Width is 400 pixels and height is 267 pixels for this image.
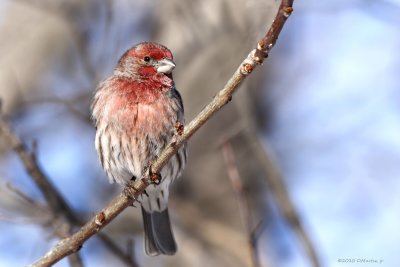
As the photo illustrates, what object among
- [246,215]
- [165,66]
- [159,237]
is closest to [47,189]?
[159,237]

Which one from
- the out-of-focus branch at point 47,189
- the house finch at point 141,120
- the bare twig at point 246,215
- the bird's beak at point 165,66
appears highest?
the bird's beak at point 165,66

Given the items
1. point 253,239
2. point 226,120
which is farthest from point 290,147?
point 253,239

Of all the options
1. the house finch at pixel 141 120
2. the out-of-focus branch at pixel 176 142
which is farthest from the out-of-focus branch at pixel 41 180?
the out-of-focus branch at pixel 176 142

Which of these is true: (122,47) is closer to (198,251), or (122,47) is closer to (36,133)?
(36,133)

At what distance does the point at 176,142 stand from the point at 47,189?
1.92 metres

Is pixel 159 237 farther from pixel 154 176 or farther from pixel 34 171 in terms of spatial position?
pixel 154 176

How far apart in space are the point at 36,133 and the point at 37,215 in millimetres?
3059

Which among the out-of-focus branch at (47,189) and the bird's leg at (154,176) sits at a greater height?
the out-of-focus branch at (47,189)

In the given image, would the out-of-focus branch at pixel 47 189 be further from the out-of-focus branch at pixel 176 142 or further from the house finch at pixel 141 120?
the out-of-focus branch at pixel 176 142

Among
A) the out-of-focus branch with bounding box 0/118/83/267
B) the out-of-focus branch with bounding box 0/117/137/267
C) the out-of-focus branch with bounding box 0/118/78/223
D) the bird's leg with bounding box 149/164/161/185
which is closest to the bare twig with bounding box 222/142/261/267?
the bird's leg with bounding box 149/164/161/185

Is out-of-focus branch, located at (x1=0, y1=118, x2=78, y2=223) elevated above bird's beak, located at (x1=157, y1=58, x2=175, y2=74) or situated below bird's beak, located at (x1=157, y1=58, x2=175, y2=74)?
below

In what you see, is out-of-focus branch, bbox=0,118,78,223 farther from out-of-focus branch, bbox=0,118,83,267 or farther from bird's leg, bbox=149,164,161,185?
bird's leg, bbox=149,164,161,185

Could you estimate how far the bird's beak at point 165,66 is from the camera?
6473 millimetres

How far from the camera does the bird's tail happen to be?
22.6 feet
